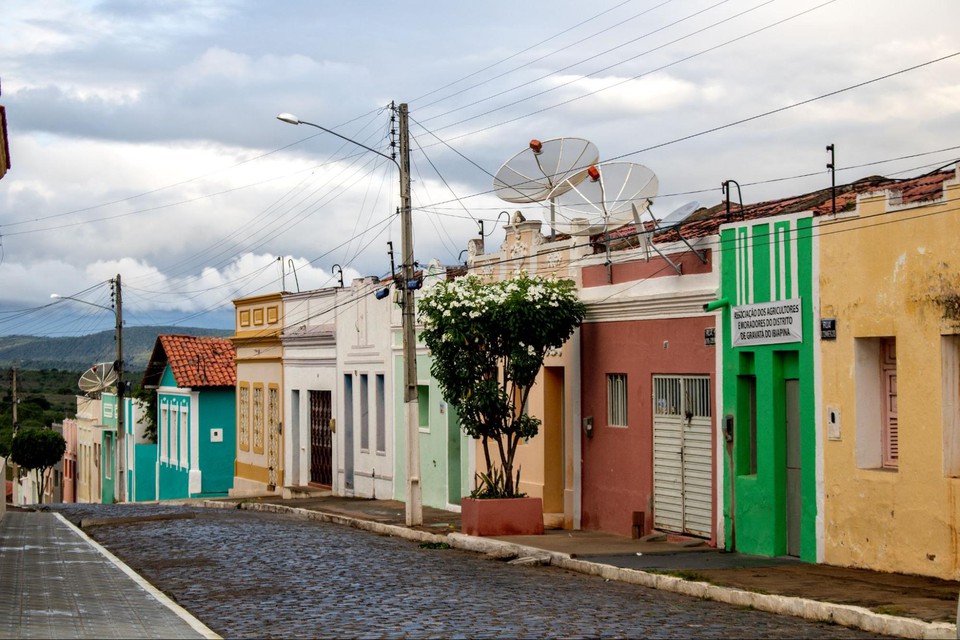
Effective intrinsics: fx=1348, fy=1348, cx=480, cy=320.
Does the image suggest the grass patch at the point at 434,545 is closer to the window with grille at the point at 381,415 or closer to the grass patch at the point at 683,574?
the grass patch at the point at 683,574

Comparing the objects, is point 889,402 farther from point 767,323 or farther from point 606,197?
point 606,197

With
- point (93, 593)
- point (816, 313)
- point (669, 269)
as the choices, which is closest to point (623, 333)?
point (669, 269)

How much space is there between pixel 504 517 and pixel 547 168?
581cm

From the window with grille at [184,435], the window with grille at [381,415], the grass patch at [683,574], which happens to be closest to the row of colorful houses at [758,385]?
the window with grille at [381,415]

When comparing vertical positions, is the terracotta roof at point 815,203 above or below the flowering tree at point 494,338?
above

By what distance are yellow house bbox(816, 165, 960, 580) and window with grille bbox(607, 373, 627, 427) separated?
4.92 m

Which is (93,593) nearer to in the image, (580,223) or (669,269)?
(669,269)

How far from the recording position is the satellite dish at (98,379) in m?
52.5

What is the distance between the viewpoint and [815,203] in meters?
18.4

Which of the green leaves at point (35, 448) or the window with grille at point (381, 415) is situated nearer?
the window with grille at point (381, 415)

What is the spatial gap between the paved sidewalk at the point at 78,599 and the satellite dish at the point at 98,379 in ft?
108

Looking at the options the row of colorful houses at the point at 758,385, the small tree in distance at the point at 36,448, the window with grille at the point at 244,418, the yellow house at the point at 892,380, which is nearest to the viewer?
the yellow house at the point at 892,380

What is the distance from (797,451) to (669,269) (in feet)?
11.8

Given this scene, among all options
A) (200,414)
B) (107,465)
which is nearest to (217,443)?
(200,414)
